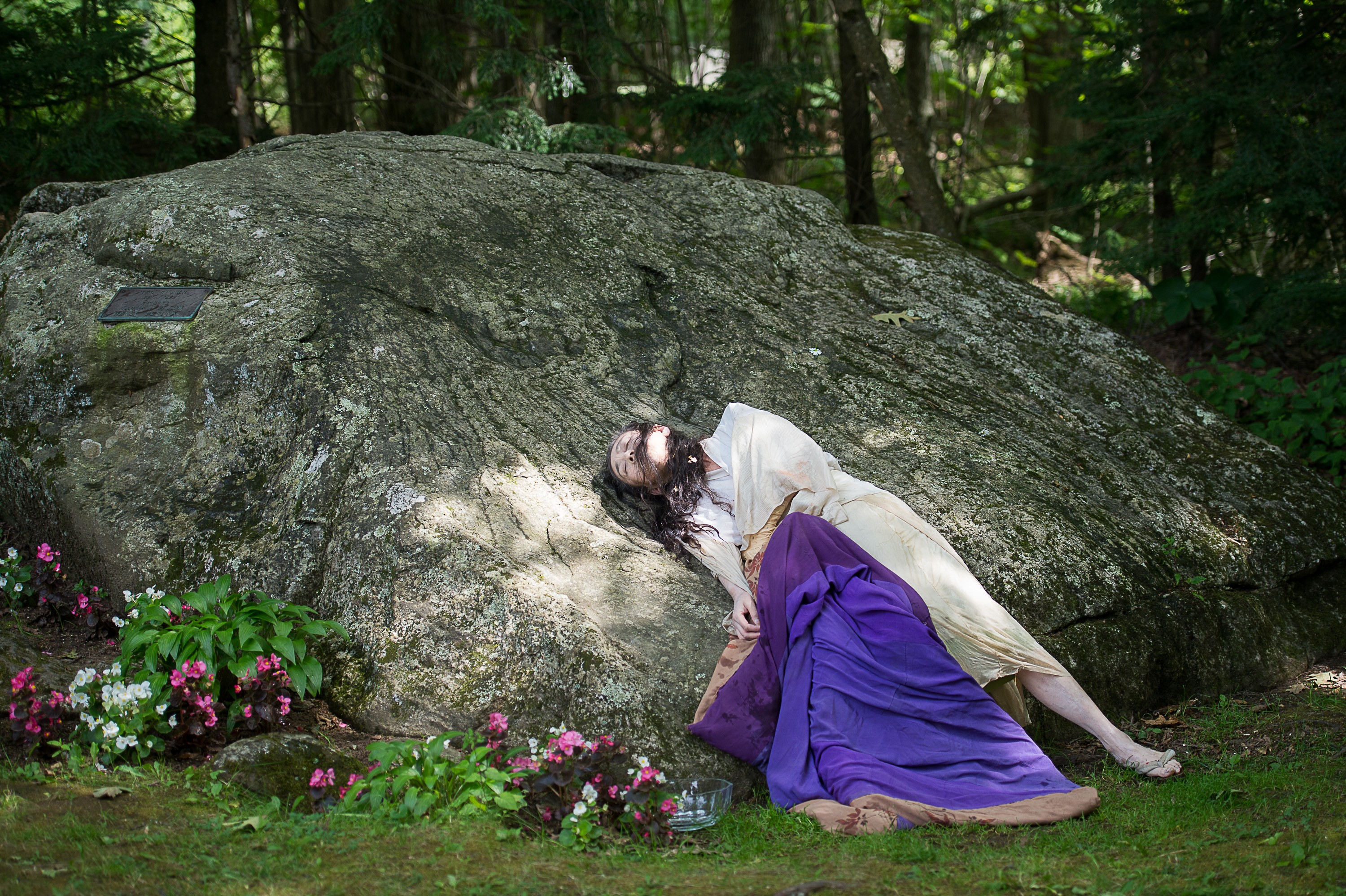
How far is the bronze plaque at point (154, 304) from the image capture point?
4.29m

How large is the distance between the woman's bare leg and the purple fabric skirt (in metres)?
0.34

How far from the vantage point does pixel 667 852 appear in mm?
2908

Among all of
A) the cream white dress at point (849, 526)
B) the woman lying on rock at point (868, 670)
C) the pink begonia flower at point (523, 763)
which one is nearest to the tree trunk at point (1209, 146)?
the cream white dress at point (849, 526)

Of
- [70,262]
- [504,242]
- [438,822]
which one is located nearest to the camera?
[438,822]

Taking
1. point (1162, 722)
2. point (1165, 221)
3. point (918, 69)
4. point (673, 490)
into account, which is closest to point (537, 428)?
point (673, 490)

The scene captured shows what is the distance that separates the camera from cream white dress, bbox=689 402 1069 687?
11.9 ft

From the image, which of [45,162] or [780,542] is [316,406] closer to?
[780,542]

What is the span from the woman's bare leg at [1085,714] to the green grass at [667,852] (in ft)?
0.71

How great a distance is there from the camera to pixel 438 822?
280 centimetres

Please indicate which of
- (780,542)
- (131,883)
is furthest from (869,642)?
(131,883)

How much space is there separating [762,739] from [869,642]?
53 cm

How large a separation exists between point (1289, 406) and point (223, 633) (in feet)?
24.3

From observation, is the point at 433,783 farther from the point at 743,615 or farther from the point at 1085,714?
the point at 1085,714

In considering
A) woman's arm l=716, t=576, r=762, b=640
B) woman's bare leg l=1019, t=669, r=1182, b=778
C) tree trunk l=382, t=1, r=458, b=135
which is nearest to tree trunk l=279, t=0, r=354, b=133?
tree trunk l=382, t=1, r=458, b=135
